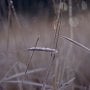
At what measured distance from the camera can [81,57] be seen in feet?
5.32

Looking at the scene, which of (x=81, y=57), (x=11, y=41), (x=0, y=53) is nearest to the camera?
(x=81, y=57)

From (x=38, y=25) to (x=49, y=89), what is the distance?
1.00m

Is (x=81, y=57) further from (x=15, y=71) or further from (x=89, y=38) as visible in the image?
(x=15, y=71)

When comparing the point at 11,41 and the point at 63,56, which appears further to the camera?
the point at 11,41

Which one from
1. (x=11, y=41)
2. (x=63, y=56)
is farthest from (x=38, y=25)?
(x=63, y=56)

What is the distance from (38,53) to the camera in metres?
1.69

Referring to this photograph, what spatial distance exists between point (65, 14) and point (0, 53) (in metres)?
0.51

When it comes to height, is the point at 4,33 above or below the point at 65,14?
below

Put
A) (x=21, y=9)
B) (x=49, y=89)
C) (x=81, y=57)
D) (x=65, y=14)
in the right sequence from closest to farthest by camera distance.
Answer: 1. (x=49, y=89)
2. (x=81, y=57)
3. (x=65, y=14)
4. (x=21, y=9)

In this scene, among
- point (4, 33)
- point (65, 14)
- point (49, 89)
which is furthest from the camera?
point (4, 33)

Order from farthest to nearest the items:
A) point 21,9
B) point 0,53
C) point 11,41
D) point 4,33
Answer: point 21,9
point 4,33
point 11,41
point 0,53

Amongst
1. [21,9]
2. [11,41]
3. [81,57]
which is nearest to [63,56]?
[81,57]

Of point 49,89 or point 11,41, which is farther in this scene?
point 11,41

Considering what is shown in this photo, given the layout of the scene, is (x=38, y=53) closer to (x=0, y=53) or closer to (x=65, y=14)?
(x=0, y=53)
